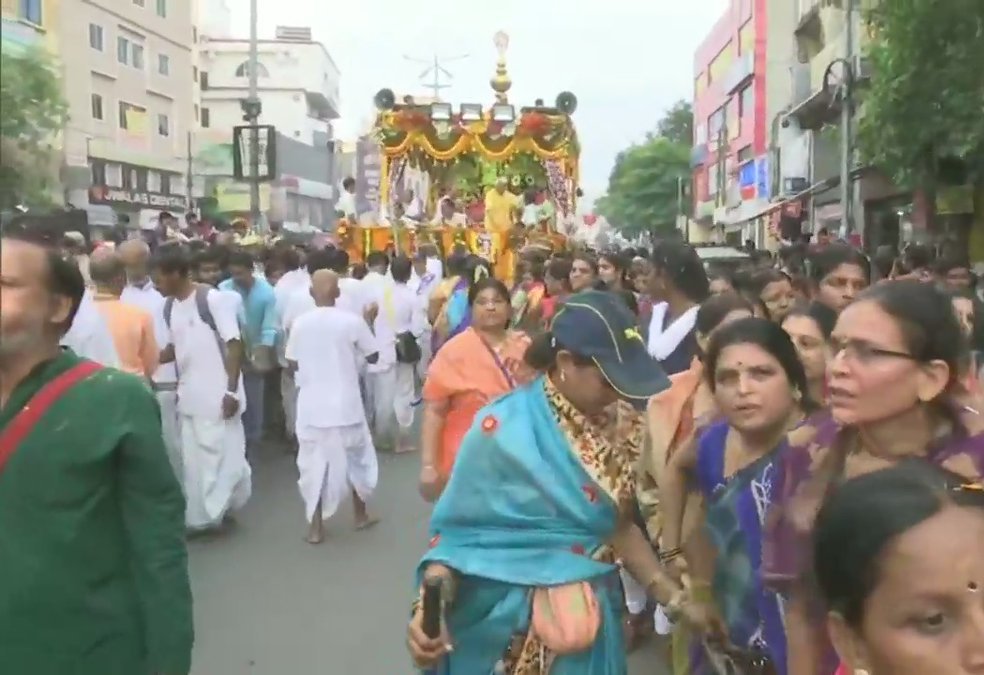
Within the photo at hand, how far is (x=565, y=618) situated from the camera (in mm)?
3186

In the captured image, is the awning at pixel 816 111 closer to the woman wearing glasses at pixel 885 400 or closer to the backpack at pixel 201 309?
the backpack at pixel 201 309

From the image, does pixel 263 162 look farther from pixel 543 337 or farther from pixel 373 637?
pixel 543 337

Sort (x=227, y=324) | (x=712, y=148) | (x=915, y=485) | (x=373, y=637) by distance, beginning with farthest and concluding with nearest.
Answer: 1. (x=712, y=148)
2. (x=227, y=324)
3. (x=373, y=637)
4. (x=915, y=485)

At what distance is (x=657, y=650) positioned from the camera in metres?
6.08

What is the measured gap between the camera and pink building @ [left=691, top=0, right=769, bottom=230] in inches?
1743

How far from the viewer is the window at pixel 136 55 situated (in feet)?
16.3

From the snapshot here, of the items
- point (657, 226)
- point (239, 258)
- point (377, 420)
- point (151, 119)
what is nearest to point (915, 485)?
point (151, 119)

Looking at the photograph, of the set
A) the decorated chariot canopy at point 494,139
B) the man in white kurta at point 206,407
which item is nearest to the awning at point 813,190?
the decorated chariot canopy at point 494,139

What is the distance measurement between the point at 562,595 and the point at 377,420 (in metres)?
8.45

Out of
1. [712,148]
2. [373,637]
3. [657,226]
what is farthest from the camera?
[657,226]

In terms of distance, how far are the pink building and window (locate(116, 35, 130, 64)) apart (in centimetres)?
4021

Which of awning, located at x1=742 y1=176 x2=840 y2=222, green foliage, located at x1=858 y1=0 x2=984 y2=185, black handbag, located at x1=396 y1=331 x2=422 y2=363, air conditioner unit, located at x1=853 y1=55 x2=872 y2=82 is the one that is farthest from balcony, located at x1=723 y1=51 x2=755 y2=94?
black handbag, located at x1=396 y1=331 x2=422 y2=363

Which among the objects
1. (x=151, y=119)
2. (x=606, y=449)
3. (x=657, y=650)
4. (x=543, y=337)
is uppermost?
(x=151, y=119)

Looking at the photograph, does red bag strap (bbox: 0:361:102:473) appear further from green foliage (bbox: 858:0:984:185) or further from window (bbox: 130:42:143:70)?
green foliage (bbox: 858:0:984:185)
